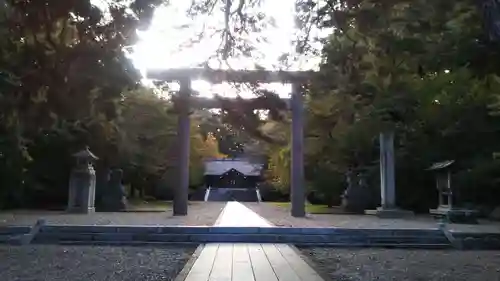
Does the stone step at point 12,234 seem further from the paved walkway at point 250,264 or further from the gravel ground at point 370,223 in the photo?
the gravel ground at point 370,223

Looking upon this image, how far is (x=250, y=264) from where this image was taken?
7.85 m

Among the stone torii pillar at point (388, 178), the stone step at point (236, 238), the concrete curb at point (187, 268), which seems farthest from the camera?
the stone torii pillar at point (388, 178)

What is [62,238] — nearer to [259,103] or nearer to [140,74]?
[140,74]

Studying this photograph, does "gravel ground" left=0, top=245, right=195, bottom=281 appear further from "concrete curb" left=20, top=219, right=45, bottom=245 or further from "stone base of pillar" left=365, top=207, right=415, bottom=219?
"stone base of pillar" left=365, top=207, right=415, bottom=219

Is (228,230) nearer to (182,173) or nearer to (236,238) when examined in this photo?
(236,238)

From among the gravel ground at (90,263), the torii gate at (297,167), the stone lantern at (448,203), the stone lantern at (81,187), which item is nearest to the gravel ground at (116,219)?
the torii gate at (297,167)

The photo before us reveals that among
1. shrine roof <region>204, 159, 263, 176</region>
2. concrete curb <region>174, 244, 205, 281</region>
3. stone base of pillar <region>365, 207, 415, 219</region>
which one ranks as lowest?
concrete curb <region>174, 244, 205, 281</region>

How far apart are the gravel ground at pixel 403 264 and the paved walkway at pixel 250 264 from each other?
0.31 m

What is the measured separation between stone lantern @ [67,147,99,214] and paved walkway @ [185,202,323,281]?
41.1ft

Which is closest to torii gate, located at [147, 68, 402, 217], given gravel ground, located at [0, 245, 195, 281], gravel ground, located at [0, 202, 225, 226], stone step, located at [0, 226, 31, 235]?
gravel ground, located at [0, 202, 225, 226]

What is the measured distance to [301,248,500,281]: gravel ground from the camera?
7.42 m

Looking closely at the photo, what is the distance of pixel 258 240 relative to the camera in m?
11.1

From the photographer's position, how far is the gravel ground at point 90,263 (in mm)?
7227

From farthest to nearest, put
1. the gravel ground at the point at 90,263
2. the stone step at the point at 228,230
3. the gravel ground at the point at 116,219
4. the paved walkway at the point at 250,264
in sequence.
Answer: the gravel ground at the point at 116,219
the stone step at the point at 228,230
the gravel ground at the point at 90,263
the paved walkway at the point at 250,264
